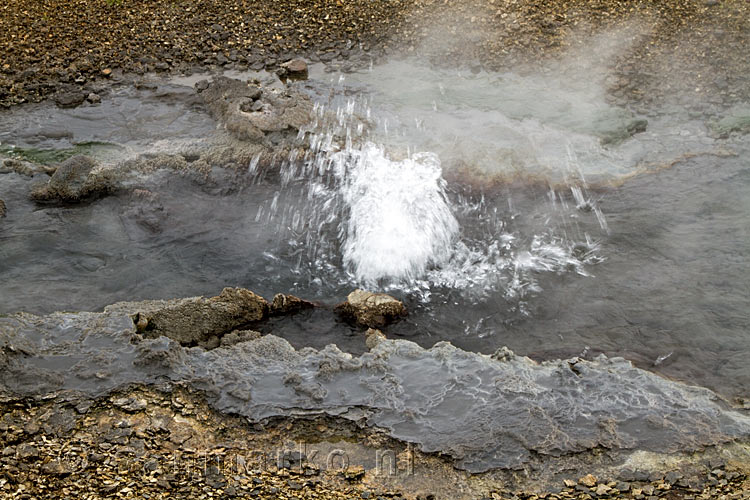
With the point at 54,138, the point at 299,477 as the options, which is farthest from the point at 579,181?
the point at 54,138

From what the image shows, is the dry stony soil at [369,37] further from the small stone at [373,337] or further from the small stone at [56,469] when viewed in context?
the small stone at [56,469]

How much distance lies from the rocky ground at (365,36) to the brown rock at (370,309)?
4337 millimetres

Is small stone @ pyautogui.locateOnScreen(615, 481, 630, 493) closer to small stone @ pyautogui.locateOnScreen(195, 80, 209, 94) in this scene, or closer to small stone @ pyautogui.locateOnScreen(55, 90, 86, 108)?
small stone @ pyautogui.locateOnScreen(195, 80, 209, 94)

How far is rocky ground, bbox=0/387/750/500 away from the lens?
3.28 meters

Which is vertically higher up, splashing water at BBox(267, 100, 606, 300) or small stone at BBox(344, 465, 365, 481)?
splashing water at BBox(267, 100, 606, 300)

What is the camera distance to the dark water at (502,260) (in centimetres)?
470

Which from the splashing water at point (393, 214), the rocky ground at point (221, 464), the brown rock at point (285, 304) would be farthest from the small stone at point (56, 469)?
the splashing water at point (393, 214)

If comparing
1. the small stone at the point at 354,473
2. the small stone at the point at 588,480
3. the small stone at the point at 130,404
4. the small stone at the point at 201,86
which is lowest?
the small stone at the point at 354,473

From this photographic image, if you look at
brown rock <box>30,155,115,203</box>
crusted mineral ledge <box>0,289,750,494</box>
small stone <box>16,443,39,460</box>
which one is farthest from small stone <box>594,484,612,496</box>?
brown rock <box>30,155,115,203</box>

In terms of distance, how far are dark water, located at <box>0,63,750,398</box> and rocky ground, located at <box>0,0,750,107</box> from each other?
4.78 ft

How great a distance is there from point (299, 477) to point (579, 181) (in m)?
4.11

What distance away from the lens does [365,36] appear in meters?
8.58

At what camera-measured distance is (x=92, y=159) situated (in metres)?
6.23

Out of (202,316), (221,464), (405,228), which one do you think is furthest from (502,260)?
(221,464)
